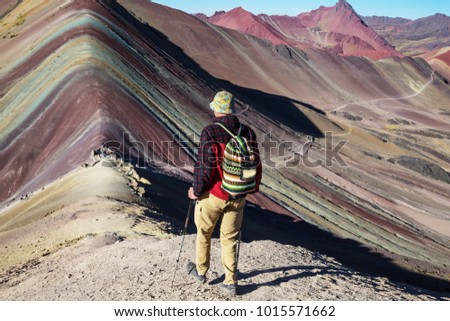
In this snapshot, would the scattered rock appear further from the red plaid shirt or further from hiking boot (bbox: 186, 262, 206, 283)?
the red plaid shirt

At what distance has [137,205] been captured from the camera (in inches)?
401

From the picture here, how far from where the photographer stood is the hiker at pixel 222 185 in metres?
5.10

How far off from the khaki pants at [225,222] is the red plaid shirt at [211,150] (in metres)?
0.18

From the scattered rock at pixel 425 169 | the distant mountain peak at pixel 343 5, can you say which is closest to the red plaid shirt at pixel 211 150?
the scattered rock at pixel 425 169

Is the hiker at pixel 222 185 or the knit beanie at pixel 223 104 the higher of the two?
the knit beanie at pixel 223 104

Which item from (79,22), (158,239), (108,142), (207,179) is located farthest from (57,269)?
(79,22)

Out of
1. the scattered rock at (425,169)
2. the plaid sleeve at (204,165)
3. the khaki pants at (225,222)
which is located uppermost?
the plaid sleeve at (204,165)

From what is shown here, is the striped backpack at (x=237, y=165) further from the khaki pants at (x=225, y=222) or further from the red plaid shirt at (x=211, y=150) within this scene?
the khaki pants at (x=225, y=222)

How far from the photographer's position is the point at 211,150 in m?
5.07

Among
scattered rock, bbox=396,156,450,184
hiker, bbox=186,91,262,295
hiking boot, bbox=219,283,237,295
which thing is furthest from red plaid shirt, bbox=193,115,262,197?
scattered rock, bbox=396,156,450,184

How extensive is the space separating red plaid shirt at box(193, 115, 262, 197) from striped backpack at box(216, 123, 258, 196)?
0.23 ft

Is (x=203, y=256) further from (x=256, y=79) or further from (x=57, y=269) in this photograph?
(x=256, y=79)

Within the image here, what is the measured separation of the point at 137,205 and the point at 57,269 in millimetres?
3407

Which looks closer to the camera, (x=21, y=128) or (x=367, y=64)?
(x=21, y=128)
